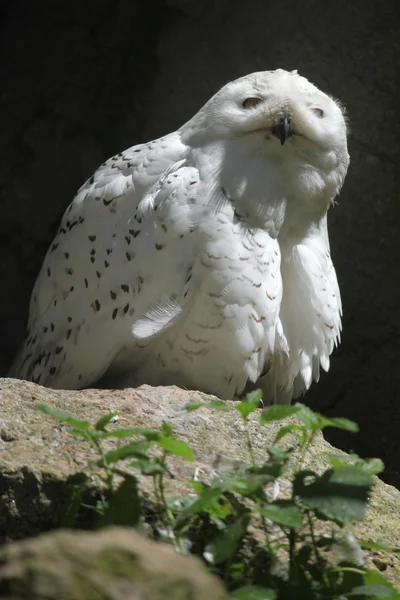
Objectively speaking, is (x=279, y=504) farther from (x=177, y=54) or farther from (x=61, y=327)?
(x=177, y=54)

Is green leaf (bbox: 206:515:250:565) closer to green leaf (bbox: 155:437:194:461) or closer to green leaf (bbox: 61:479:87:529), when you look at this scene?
green leaf (bbox: 155:437:194:461)

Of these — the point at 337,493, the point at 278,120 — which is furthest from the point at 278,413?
the point at 278,120

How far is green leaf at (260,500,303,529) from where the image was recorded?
1972mm

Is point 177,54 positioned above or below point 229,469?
above

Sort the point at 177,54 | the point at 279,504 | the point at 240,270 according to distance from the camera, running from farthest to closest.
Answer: the point at 177,54 < the point at 240,270 < the point at 279,504

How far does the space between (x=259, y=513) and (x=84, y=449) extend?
53cm

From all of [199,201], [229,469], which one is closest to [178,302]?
[199,201]

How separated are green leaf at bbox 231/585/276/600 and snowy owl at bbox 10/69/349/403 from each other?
173cm

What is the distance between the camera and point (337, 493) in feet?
6.65

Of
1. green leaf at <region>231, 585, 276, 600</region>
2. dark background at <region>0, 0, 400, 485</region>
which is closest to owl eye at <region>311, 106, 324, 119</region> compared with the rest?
dark background at <region>0, 0, 400, 485</region>

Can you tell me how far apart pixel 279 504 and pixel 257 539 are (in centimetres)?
28

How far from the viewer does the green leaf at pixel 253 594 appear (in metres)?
1.89

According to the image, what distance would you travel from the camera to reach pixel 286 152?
3834 millimetres

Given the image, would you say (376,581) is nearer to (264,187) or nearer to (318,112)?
(264,187)
